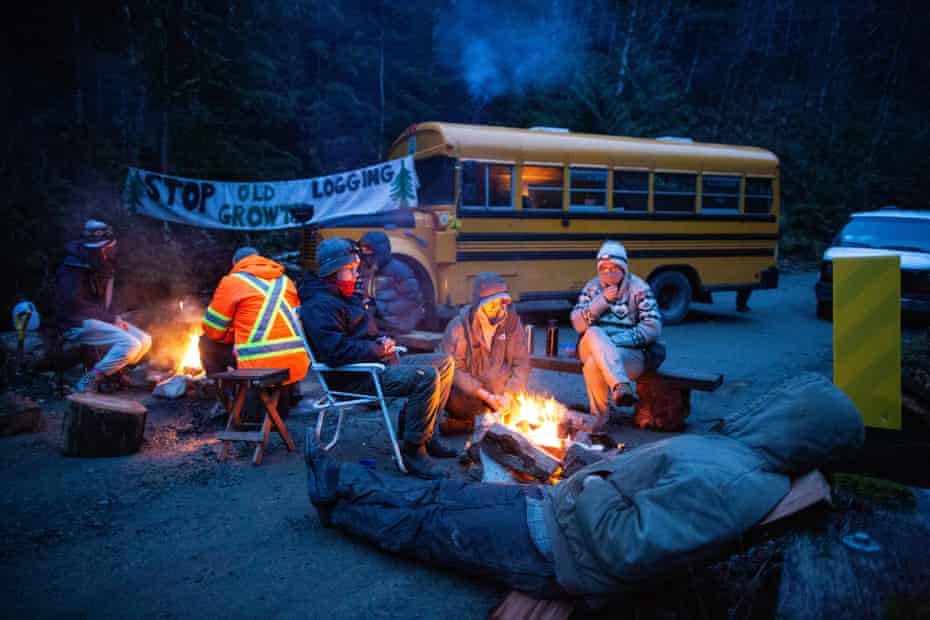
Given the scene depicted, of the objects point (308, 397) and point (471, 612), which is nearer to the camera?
point (471, 612)

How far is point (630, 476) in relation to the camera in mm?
2318

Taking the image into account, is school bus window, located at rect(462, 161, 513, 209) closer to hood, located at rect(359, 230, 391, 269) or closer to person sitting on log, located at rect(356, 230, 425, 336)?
person sitting on log, located at rect(356, 230, 425, 336)

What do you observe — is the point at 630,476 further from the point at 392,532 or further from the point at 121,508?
the point at 121,508

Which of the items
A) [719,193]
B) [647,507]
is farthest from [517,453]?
[719,193]

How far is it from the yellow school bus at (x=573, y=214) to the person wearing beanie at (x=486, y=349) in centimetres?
389

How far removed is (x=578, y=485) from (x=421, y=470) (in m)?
1.94

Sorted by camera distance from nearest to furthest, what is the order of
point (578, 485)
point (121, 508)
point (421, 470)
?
point (578, 485)
point (121, 508)
point (421, 470)

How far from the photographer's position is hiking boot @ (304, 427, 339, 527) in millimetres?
3135

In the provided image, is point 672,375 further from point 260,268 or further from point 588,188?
point 588,188

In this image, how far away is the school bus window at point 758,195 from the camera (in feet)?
37.4

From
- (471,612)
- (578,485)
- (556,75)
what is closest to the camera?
(578,485)

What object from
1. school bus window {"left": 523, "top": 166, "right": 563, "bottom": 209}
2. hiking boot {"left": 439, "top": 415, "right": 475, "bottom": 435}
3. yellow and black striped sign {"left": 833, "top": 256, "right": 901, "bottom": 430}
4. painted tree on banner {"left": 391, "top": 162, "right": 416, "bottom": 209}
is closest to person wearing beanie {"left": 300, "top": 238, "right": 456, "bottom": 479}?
hiking boot {"left": 439, "top": 415, "right": 475, "bottom": 435}

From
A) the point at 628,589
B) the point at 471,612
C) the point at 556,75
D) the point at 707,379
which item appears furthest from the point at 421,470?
the point at 556,75

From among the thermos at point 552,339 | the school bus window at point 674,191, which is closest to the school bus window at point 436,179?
the thermos at point 552,339
